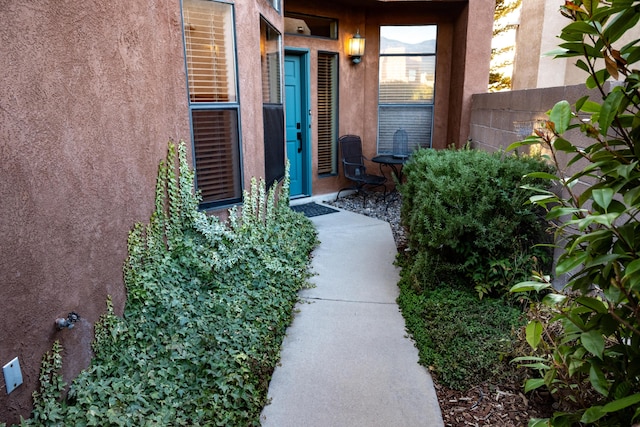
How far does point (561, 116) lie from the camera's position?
129 centimetres

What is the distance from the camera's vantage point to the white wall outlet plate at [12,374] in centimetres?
188

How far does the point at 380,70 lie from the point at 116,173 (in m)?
5.97

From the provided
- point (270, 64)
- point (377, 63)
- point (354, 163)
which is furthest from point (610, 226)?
point (377, 63)

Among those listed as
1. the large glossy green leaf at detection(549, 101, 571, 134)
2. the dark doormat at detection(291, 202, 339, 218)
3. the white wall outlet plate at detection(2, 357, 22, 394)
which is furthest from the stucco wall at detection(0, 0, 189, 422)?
the dark doormat at detection(291, 202, 339, 218)

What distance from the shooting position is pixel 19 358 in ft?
6.48

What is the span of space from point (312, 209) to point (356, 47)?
107 inches

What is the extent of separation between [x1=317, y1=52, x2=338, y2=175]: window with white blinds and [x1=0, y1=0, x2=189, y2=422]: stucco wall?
446 cm

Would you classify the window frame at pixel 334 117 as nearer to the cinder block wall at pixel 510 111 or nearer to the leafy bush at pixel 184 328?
the cinder block wall at pixel 510 111

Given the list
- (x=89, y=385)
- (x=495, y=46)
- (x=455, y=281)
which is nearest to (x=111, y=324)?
(x=89, y=385)

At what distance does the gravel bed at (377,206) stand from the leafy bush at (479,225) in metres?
1.94

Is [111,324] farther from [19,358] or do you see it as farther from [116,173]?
[116,173]

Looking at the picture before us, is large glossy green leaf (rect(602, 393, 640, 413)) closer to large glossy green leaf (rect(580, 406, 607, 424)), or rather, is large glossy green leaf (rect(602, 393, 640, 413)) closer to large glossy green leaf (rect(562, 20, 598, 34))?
large glossy green leaf (rect(580, 406, 607, 424))

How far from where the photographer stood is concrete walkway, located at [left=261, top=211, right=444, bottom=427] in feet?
8.18

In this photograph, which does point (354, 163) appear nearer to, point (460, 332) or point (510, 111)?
point (510, 111)
